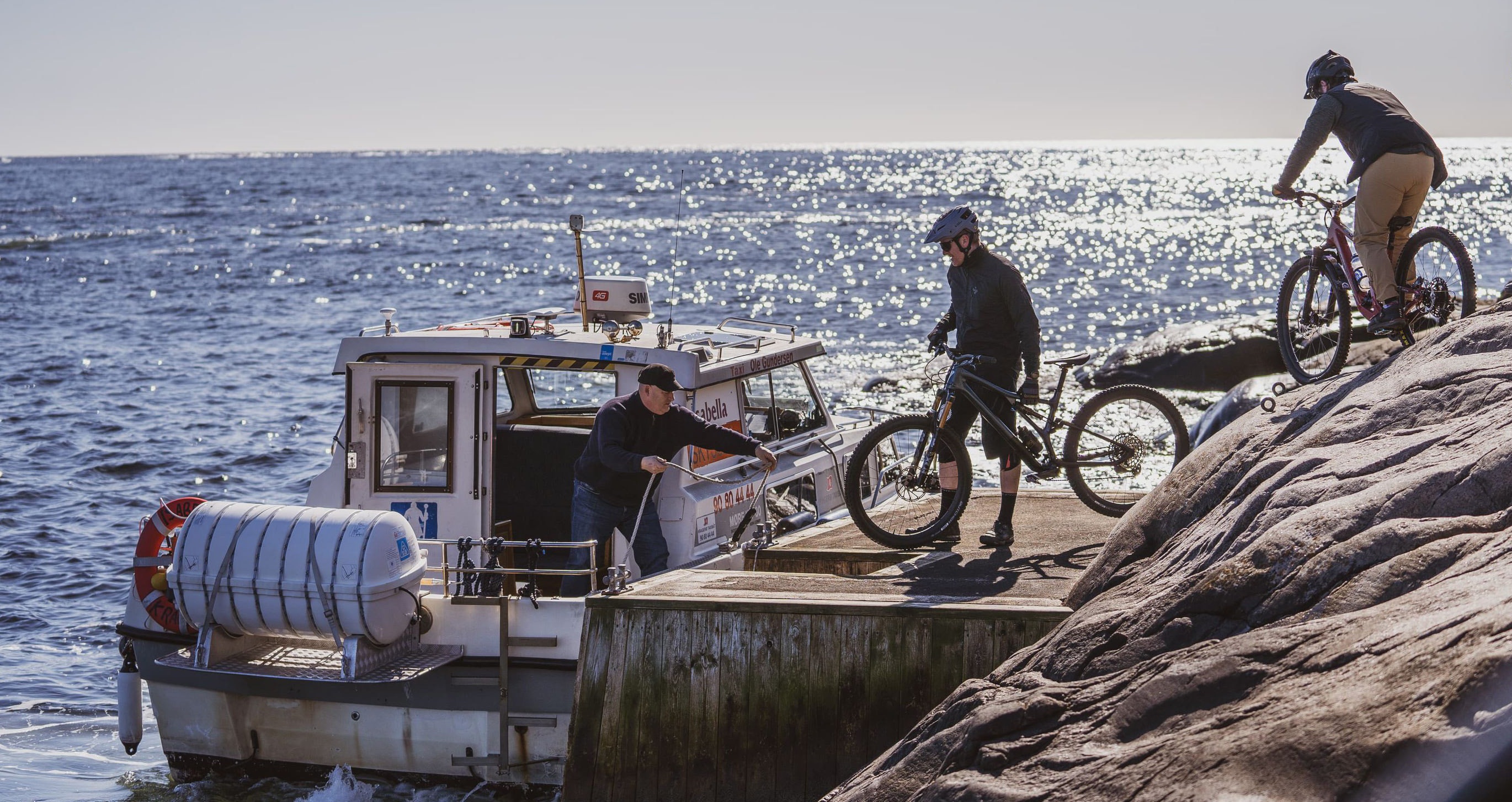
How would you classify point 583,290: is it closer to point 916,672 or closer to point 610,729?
point 610,729

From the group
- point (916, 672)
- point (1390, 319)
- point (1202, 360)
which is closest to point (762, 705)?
point (916, 672)

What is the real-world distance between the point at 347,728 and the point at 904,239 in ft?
186

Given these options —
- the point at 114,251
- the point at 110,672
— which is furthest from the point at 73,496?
the point at 114,251

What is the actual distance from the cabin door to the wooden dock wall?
2.23 metres

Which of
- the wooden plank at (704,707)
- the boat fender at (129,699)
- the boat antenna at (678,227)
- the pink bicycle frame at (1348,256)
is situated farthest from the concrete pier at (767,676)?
the boat fender at (129,699)

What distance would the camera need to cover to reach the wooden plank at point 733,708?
7.32 meters

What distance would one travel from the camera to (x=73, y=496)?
18500 millimetres

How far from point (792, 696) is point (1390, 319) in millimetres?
4142

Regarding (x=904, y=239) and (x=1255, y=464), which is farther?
(x=904, y=239)

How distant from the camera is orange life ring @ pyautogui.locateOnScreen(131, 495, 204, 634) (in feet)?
28.9

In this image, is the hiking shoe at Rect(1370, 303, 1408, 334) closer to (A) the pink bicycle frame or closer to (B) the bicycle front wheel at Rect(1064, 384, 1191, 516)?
(A) the pink bicycle frame

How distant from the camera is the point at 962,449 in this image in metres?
8.71

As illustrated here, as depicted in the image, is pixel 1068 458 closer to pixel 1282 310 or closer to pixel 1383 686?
pixel 1282 310

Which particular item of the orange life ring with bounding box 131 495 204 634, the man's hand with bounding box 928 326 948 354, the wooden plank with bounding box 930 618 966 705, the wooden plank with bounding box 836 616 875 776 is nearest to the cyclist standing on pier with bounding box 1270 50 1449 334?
the man's hand with bounding box 928 326 948 354
